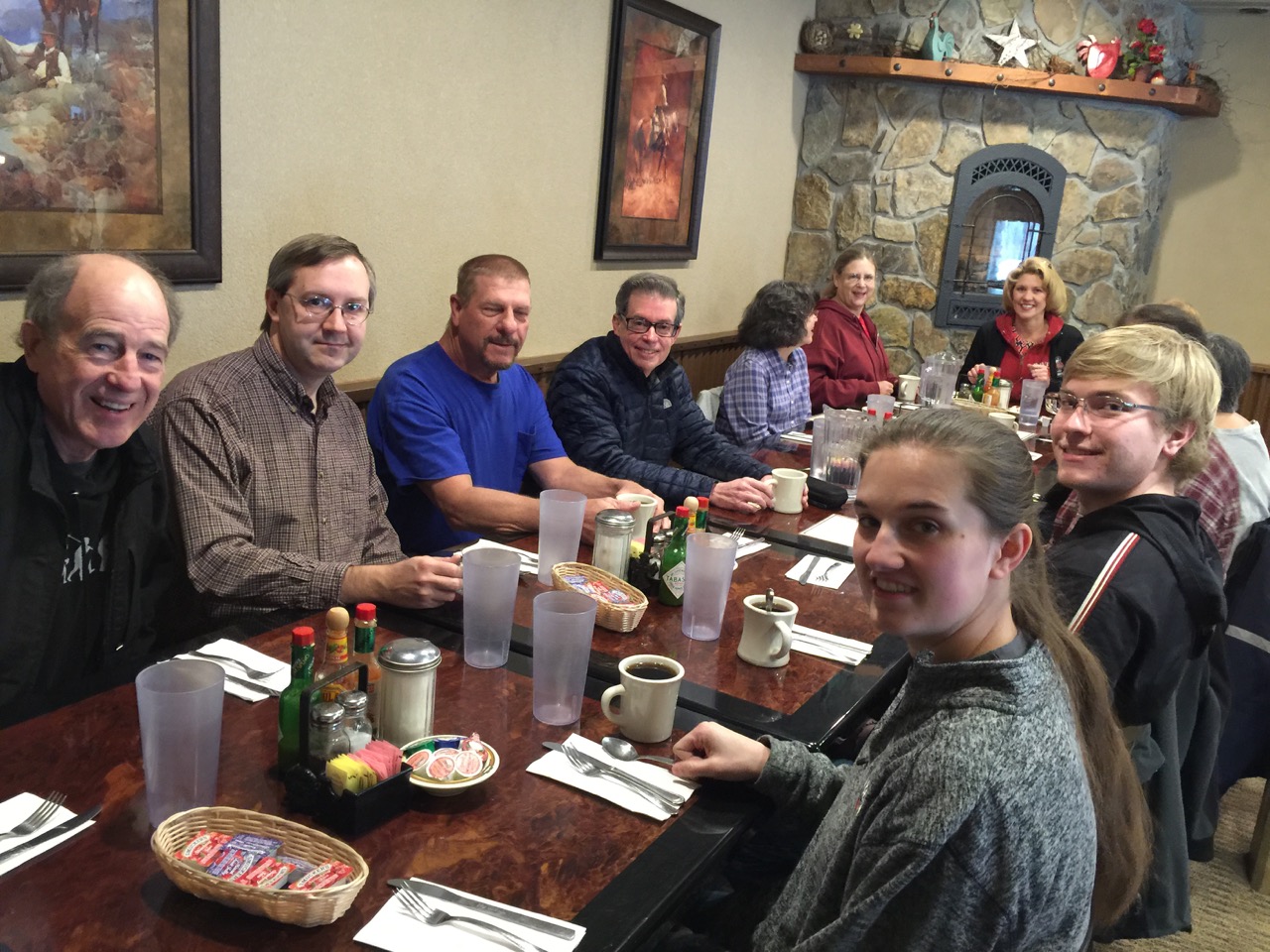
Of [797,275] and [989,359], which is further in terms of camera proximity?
[797,275]

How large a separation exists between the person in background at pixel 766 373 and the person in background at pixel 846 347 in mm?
830

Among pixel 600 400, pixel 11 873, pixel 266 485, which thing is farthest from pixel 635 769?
pixel 600 400

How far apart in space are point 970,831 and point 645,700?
47cm

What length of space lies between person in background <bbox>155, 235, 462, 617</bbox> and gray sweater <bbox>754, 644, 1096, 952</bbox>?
0.83 m

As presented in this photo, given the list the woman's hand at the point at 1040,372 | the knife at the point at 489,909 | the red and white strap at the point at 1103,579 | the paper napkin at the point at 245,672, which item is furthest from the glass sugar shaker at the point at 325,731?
the woman's hand at the point at 1040,372

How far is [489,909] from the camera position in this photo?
3.17 ft

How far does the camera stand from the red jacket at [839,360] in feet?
15.1

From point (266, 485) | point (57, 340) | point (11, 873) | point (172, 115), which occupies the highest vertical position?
point (172, 115)

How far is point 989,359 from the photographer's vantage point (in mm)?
4906

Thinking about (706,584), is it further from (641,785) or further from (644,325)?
(644,325)

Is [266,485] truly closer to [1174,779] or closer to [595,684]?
[595,684]

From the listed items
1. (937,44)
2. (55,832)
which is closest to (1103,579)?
(55,832)

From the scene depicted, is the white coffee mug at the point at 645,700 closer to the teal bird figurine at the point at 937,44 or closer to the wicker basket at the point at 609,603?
the wicker basket at the point at 609,603

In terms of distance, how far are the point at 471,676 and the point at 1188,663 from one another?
1.19m
